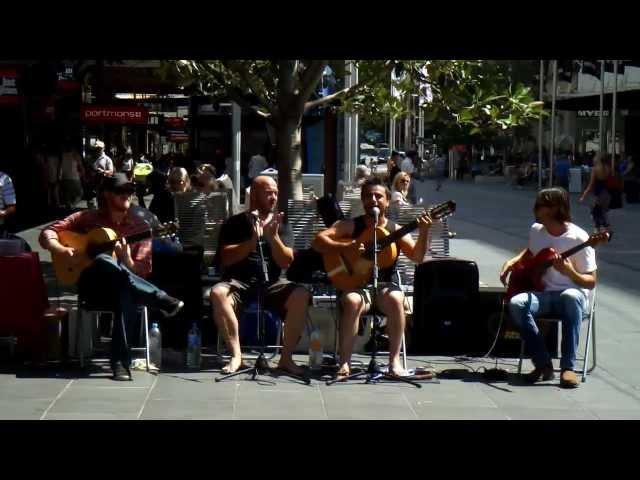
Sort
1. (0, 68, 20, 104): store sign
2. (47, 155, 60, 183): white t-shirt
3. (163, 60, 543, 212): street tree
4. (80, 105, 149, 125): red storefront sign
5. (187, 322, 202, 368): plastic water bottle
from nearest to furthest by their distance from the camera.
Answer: (187, 322, 202, 368): plastic water bottle → (163, 60, 543, 212): street tree → (0, 68, 20, 104): store sign → (47, 155, 60, 183): white t-shirt → (80, 105, 149, 125): red storefront sign

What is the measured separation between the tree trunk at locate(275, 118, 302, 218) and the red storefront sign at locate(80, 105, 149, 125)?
52.3 ft

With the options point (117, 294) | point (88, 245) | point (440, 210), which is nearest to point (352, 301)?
point (440, 210)

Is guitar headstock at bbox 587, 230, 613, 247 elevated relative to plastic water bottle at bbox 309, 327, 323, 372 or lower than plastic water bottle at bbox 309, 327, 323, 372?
elevated

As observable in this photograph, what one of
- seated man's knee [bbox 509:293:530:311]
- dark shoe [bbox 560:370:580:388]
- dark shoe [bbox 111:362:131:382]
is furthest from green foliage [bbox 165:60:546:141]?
dark shoe [bbox 560:370:580:388]

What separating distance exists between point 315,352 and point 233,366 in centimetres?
64

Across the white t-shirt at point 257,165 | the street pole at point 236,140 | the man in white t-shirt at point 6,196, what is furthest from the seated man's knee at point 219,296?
the white t-shirt at point 257,165

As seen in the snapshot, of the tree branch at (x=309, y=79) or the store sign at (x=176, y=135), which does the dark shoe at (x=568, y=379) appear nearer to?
the tree branch at (x=309, y=79)

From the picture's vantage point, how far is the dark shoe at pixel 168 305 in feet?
31.1

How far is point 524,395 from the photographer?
8977 millimetres

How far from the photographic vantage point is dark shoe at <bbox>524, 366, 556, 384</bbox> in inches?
369

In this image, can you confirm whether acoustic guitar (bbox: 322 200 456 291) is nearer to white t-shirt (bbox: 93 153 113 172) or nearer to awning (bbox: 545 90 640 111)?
white t-shirt (bbox: 93 153 113 172)

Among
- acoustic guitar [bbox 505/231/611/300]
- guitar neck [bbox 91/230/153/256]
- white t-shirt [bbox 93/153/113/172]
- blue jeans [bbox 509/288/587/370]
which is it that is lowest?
blue jeans [bbox 509/288/587/370]

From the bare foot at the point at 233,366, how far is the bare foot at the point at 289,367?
306 millimetres

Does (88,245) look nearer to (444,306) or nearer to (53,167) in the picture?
(444,306)
